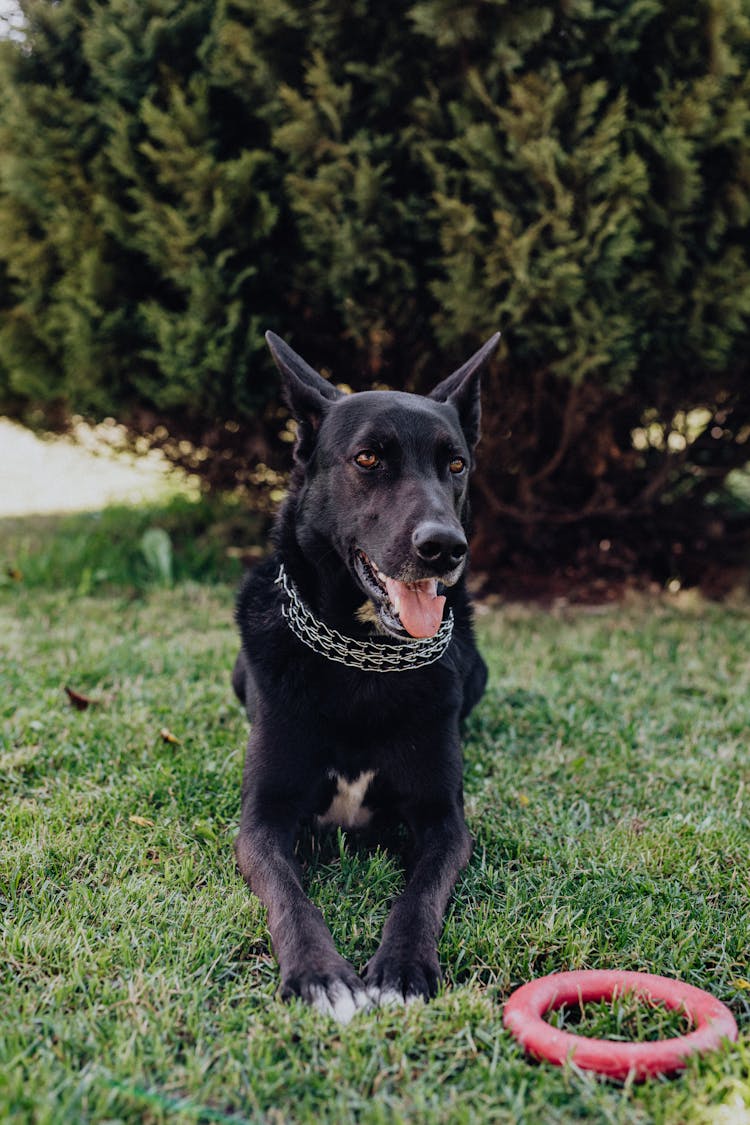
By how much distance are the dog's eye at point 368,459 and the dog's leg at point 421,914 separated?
1.01 m

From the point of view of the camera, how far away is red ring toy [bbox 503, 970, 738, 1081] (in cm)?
177

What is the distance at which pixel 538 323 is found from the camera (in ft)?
16.3

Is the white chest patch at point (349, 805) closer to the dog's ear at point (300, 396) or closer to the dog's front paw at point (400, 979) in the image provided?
the dog's front paw at point (400, 979)

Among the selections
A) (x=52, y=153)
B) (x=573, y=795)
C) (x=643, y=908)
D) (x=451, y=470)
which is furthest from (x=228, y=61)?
(x=643, y=908)

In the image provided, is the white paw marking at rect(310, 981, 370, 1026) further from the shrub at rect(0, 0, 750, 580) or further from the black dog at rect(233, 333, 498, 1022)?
the shrub at rect(0, 0, 750, 580)

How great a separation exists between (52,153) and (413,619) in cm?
446

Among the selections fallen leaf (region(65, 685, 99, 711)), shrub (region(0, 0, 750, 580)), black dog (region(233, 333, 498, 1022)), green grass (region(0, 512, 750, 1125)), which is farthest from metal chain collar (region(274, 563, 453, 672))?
shrub (region(0, 0, 750, 580))

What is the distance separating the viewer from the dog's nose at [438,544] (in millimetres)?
2502

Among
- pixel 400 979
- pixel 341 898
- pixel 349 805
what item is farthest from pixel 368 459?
pixel 400 979

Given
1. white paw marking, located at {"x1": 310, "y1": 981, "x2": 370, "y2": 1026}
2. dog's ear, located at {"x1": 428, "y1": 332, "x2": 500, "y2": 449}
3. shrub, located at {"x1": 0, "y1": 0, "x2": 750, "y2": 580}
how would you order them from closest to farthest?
white paw marking, located at {"x1": 310, "y1": 981, "x2": 370, "y2": 1026}, dog's ear, located at {"x1": 428, "y1": 332, "x2": 500, "y2": 449}, shrub, located at {"x1": 0, "y1": 0, "x2": 750, "y2": 580}

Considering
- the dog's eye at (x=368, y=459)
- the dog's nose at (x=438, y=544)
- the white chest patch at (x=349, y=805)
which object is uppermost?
the dog's eye at (x=368, y=459)

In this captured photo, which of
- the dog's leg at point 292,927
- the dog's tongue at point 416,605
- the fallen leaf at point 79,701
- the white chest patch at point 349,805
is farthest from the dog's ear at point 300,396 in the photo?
the fallen leaf at point 79,701

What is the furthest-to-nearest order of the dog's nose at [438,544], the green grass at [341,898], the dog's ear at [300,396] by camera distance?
1. the dog's ear at [300,396]
2. the dog's nose at [438,544]
3. the green grass at [341,898]

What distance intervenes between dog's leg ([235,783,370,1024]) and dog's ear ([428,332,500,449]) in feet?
4.90
